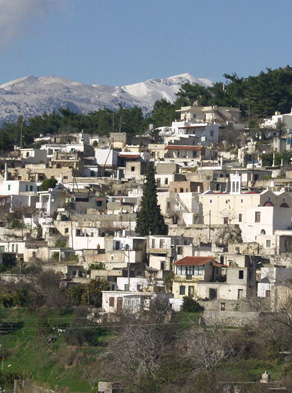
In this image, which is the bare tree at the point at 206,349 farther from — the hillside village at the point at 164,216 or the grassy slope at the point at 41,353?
the grassy slope at the point at 41,353

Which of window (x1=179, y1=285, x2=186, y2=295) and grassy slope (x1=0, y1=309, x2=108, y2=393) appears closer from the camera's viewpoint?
grassy slope (x1=0, y1=309, x2=108, y2=393)

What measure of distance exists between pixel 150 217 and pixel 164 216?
3278 mm

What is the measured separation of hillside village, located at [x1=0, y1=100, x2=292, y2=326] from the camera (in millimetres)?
47344

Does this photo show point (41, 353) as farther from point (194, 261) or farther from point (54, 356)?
point (194, 261)

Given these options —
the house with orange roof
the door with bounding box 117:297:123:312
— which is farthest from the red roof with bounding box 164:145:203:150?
the door with bounding box 117:297:123:312

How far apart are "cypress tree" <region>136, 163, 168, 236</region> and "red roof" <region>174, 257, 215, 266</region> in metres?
4.71

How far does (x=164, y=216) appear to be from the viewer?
2249 inches

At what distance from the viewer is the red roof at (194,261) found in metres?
47.8

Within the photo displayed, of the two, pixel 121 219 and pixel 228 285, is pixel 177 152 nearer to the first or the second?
pixel 121 219

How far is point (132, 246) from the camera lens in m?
51.8

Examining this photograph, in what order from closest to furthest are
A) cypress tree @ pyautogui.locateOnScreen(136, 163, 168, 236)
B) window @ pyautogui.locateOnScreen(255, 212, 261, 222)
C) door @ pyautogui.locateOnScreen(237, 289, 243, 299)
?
1. door @ pyautogui.locateOnScreen(237, 289, 243, 299)
2. window @ pyautogui.locateOnScreen(255, 212, 261, 222)
3. cypress tree @ pyautogui.locateOnScreen(136, 163, 168, 236)

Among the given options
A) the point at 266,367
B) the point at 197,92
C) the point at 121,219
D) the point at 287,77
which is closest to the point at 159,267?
the point at 121,219

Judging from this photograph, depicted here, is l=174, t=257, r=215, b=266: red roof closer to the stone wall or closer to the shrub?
the shrub

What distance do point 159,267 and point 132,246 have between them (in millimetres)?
1721
